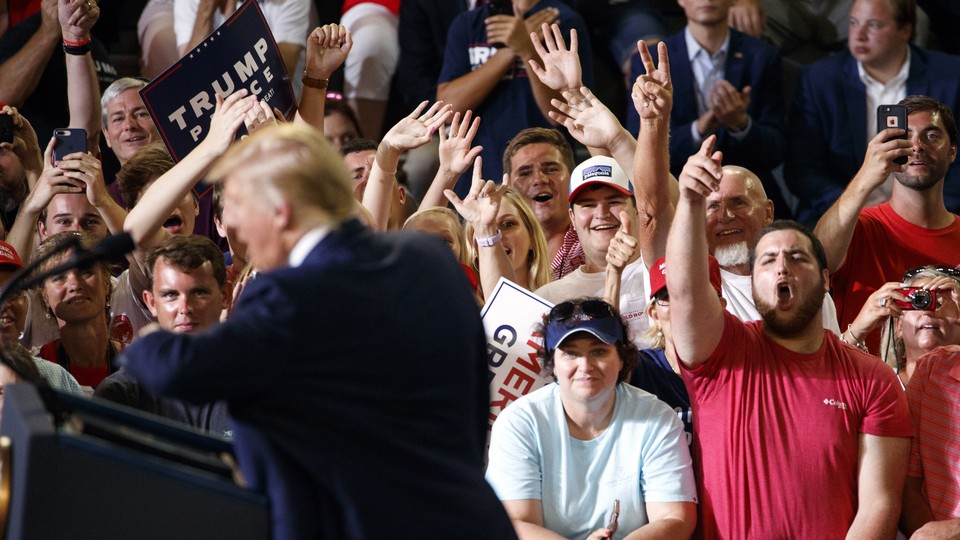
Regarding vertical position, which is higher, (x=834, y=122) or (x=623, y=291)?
(x=834, y=122)

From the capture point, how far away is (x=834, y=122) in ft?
20.6

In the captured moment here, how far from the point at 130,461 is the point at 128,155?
4118 mm

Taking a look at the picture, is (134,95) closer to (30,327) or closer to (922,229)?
(30,327)

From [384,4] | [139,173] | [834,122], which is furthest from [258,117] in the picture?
[834,122]

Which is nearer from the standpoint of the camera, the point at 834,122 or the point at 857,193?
the point at 857,193

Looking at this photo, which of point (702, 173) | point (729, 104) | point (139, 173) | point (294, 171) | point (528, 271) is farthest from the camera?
point (729, 104)

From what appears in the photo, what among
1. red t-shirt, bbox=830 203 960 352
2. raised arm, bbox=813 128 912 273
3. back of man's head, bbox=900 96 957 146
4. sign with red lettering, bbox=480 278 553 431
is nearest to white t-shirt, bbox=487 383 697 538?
sign with red lettering, bbox=480 278 553 431

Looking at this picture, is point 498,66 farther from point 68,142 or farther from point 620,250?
point 68,142

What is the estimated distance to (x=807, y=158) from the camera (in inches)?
248

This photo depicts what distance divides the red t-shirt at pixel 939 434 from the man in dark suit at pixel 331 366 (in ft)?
6.60

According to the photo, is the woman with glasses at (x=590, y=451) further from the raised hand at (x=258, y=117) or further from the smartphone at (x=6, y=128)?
the smartphone at (x=6, y=128)

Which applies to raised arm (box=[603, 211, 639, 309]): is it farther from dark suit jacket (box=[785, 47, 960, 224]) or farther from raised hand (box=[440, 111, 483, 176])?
dark suit jacket (box=[785, 47, 960, 224])

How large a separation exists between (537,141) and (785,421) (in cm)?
218

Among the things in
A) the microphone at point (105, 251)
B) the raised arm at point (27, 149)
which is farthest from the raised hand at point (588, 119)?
the microphone at point (105, 251)
